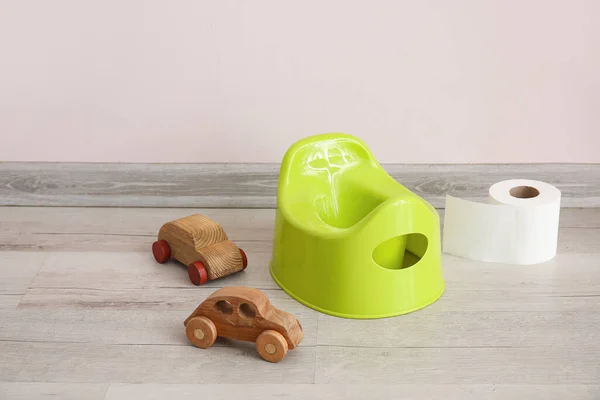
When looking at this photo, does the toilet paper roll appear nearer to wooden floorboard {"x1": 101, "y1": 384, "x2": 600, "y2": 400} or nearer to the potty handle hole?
the potty handle hole

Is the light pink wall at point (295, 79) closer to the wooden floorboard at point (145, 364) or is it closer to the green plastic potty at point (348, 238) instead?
the green plastic potty at point (348, 238)

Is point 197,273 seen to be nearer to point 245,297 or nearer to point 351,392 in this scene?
point 245,297

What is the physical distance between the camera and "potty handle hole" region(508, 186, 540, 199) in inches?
72.4

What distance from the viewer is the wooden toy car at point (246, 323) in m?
1.45

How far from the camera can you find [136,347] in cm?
150

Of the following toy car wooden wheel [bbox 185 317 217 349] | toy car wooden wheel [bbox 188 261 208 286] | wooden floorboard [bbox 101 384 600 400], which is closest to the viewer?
wooden floorboard [bbox 101 384 600 400]

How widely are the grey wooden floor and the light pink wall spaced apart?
0.28 meters

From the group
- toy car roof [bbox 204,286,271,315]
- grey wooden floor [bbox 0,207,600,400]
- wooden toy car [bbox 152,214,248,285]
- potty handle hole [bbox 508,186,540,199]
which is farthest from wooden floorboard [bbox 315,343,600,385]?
potty handle hole [bbox 508,186,540,199]

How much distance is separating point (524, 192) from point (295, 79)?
58 cm

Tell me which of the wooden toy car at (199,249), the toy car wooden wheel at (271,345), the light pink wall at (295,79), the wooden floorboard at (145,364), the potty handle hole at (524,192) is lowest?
the wooden floorboard at (145,364)

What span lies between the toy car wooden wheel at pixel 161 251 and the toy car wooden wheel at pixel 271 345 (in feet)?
1.34

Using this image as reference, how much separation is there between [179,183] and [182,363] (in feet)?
2.37

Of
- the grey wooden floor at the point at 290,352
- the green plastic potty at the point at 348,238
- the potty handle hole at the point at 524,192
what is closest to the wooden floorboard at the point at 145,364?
the grey wooden floor at the point at 290,352

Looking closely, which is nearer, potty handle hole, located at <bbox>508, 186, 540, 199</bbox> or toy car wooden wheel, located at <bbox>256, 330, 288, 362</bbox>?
toy car wooden wheel, located at <bbox>256, 330, 288, 362</bbox>
